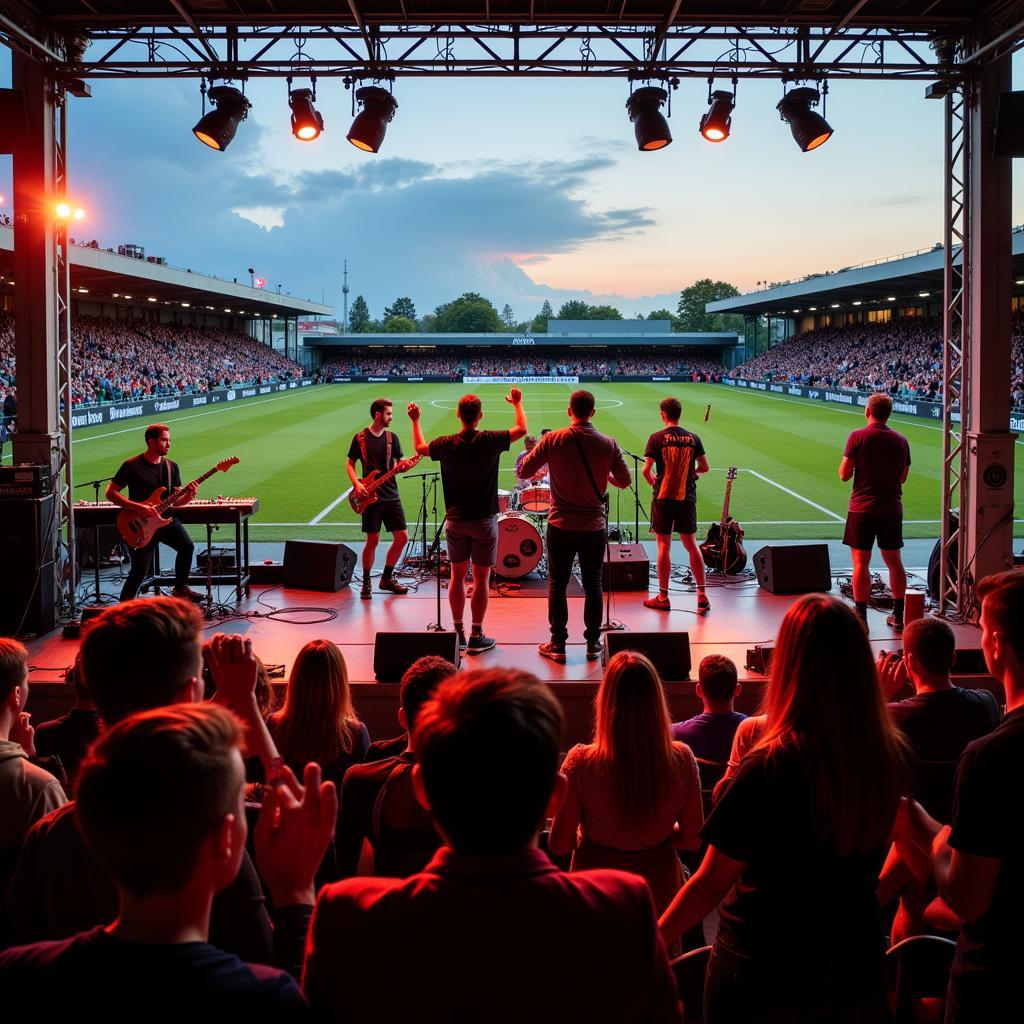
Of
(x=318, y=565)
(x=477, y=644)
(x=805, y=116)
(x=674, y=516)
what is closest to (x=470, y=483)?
(x=477, y=644)

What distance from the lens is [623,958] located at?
1.69 metres

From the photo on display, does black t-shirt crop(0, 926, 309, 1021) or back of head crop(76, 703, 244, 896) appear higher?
back of head crop(76, 703, 244, 896)

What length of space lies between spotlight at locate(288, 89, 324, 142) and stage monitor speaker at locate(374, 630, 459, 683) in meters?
5.93

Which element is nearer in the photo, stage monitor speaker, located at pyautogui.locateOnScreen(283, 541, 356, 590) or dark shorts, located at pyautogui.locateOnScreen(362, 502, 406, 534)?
dark shorts, located at pyautogui.locateOnScreen(362, 502, 406, 534)

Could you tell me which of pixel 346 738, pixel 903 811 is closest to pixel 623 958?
pixel 903 811

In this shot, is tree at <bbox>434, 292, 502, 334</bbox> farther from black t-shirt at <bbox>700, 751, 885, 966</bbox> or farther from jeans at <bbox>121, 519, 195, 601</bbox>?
black t-shirt at <bbox>700, 751, 885, 966</bbox>

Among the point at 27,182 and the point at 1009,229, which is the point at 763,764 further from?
the point at 27,182

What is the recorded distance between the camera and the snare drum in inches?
502

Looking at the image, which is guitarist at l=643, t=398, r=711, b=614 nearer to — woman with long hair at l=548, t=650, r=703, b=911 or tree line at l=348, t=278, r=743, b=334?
woman with long hair at l=548, t=650, r=703, b=911

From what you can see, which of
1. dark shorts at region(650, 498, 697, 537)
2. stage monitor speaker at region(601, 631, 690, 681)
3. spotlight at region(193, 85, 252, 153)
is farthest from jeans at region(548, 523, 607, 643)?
spotlight at region(193, 85, 252, 153)

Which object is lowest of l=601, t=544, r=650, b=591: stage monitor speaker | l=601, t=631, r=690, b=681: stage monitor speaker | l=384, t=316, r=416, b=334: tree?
l=601, t=631, r=690, b=681: stage monitor speaker

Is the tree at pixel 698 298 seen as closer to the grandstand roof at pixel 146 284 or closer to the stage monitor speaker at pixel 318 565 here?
the grandstand roof at pixel 146 284

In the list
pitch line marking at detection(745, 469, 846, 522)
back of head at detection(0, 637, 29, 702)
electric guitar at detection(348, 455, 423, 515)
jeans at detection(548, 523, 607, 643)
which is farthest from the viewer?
pitch line marking at detection(745, 469, 846, 522)

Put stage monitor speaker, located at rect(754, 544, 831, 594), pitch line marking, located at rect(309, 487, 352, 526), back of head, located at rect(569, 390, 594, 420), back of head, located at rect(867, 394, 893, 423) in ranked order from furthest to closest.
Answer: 1. pitch line marking, located at rect(309, 487, 352, 526)
2. stage monitor speaker, located at rect(754, 544, 831, 594)
3. back of head, located at rect(867, 394, 893, 423)
4. back of head, located at rect(569, 390, 594, 420)
